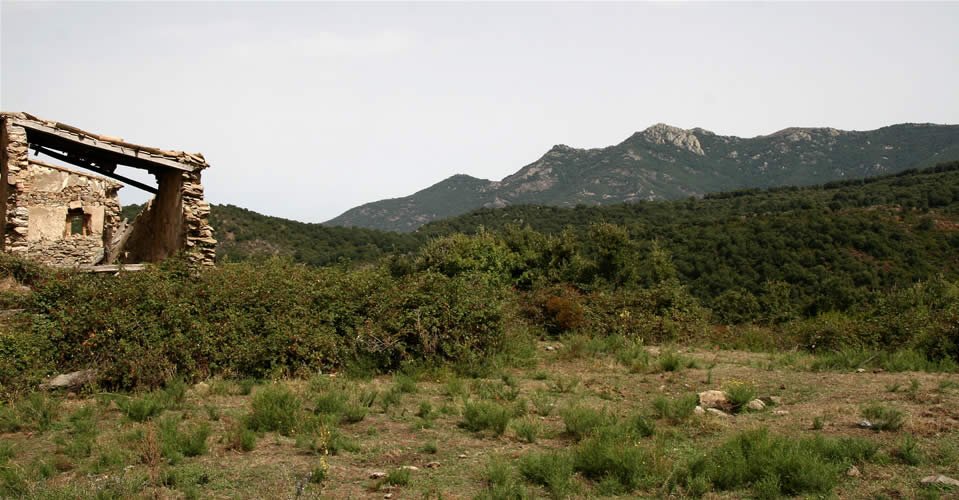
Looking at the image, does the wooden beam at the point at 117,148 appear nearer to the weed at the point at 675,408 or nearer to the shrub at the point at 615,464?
the weed at the point at 675,408

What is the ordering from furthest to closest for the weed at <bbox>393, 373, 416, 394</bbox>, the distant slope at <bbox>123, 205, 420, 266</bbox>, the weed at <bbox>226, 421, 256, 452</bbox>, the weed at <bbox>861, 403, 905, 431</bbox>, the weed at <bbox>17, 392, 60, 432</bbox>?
the distant slope at <bbox>123, 205, 420, 266</bbox> < the weed at <bbox>393, 373, 416, 394</bbox> < the weed at <bbox>17, 392, 60, 432</bbox> < the weed at <bbox>861, 403, 905, 431</bbox> < the weed at <bbox>226, 421, 256, 452</bbox>

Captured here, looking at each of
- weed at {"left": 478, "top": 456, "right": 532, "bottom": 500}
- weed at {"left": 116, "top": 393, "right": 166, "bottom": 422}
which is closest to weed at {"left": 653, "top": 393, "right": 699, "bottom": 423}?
weed at {"left": 478, "top": 456, "right": 532, "bottom": 500}

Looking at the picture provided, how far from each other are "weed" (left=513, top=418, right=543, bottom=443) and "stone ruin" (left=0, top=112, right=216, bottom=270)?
8.34m

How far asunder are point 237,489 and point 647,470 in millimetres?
3404

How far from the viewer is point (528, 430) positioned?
22.7 feet

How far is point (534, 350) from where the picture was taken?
11938mm

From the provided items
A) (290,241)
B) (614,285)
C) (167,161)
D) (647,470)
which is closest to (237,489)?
(647,470)

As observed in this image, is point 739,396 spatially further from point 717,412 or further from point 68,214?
point 68,214

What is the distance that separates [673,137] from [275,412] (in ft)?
396

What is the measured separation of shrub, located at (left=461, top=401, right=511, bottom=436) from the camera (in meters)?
7.17

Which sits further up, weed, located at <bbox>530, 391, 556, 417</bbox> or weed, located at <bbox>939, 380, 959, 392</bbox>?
weed, located at <bbox>939, 380, 959, 392</bbox>

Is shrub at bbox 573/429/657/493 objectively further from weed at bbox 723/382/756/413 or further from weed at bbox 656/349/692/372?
weed at bbox 656/349/692/372

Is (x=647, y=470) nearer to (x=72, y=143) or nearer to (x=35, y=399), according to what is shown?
(x=35, y=399)

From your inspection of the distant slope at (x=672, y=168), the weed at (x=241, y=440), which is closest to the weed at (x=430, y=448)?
the weed at (x=241, y=440)
